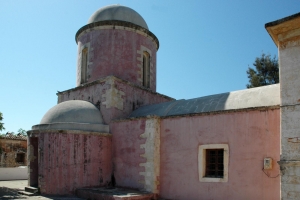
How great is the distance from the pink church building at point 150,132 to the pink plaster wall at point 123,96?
4cm

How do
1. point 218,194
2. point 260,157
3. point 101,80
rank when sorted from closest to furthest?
1. point 260,157
2. point 218,194
3. point 101,80

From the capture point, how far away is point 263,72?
2100 centimetres

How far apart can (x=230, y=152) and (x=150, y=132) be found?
8.83 feet

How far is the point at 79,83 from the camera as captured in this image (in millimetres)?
12945

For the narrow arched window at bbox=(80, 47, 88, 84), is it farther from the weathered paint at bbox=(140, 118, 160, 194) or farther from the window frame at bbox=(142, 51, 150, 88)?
the weathered paint at bbox=(140, 118, 160, 194)

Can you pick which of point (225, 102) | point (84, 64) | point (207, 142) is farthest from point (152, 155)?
point (84, 64)

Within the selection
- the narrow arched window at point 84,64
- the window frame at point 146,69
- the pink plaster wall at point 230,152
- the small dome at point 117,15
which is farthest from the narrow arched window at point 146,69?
the pink plaster wall at point 230,152

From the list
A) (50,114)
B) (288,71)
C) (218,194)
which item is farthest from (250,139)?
(50,114)

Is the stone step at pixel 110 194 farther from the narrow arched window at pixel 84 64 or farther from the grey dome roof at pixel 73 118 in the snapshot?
the narrow arched window at pixel 84 64

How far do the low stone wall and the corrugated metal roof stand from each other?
10761mm

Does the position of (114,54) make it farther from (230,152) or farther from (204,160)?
(230,152)

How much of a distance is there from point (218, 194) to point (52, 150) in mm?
5393

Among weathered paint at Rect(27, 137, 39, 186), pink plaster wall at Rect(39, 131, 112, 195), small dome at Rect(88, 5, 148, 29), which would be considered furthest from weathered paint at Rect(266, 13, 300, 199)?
weathered paint at Rect(27, 137, 39, 186)

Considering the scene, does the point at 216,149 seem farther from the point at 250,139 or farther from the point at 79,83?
the point at 79,83
